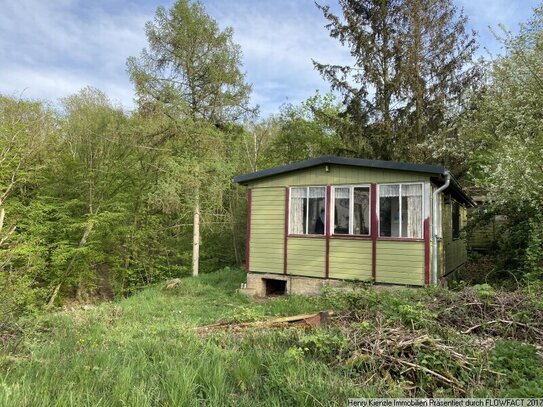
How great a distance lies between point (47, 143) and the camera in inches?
581

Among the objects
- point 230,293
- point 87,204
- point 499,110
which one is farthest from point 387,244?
point 87,204

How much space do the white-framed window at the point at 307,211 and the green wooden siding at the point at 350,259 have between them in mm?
599

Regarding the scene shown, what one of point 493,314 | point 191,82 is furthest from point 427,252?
point 191,82

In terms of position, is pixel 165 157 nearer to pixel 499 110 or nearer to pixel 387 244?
pixel 387 244

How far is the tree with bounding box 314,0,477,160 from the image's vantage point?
1541 centimetres

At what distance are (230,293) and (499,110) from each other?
354 inches

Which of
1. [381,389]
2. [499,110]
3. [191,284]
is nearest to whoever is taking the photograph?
[381,389]

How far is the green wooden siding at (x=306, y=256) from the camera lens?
991 cm

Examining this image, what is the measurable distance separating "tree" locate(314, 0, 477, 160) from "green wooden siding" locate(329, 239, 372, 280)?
703 centimetres

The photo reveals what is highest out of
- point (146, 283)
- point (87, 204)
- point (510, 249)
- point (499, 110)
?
point (499, 110)

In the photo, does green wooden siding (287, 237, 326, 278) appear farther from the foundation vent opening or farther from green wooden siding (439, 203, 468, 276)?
green wooden siding (439, 203, 468, 276)

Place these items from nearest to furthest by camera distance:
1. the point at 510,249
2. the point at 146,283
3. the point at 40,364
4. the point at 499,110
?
the point at 40,364
the point at 510,249
the point at 499,110
the point at 146,283

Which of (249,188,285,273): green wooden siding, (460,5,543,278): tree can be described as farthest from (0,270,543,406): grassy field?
(249,188,285,273): green wooden siding

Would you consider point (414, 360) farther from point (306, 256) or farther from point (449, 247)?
point (449, 247)
